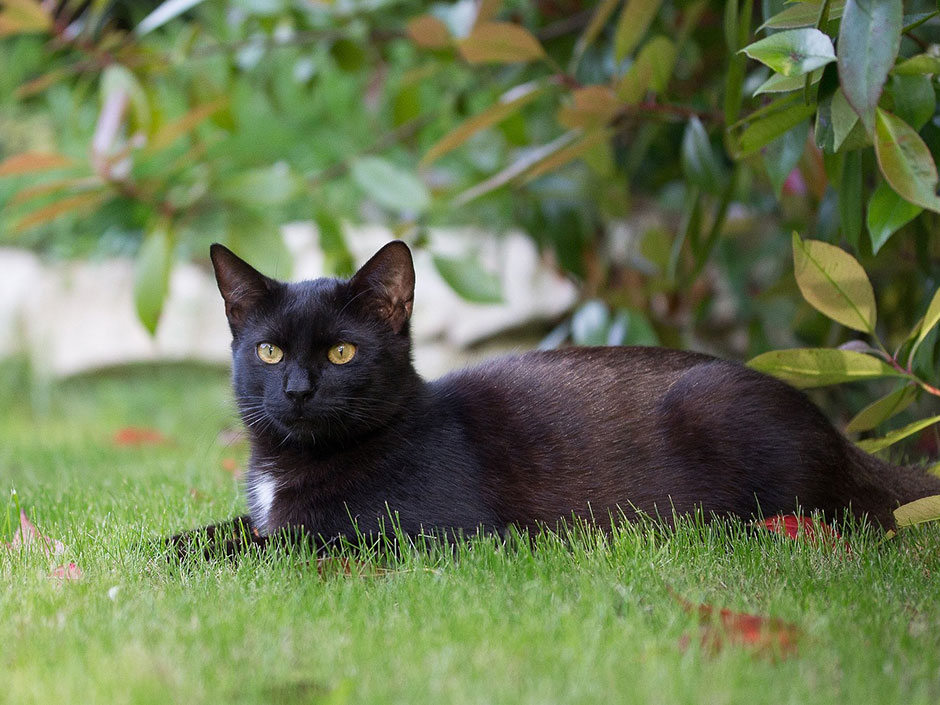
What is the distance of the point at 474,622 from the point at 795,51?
1.22 m

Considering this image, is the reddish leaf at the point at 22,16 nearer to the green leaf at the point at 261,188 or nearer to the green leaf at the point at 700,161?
→ the green leaf at the point at 261,188

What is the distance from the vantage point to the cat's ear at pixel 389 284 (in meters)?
2.44

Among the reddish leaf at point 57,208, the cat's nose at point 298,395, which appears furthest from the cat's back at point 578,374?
the reddish leaf at point 57,208

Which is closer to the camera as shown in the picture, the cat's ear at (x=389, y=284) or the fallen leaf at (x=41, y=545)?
the fallen leaf at (x=41, y=545)

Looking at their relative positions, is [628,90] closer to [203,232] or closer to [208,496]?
[208,496]

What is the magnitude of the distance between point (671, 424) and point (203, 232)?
4.26 meters

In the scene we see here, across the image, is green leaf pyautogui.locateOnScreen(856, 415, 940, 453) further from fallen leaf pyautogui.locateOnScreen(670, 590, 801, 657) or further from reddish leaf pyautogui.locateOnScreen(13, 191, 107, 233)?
reddish leaf pyautogui.locateOnScreen(13, 191, 107, 233)

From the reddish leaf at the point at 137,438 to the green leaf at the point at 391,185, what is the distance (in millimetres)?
1555

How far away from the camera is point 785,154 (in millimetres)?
2490

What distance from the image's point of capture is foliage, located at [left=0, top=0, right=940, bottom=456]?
218cm

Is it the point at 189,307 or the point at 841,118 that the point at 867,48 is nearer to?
the point at 841,118

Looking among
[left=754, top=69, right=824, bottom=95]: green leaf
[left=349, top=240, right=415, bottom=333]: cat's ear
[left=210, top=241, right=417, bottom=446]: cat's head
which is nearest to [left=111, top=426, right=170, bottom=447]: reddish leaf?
[left=210, top=241, right=417, bottom=446]: cat's head

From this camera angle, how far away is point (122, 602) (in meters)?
1.87

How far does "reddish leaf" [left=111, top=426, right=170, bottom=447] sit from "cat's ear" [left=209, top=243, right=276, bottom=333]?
6.52 feet
